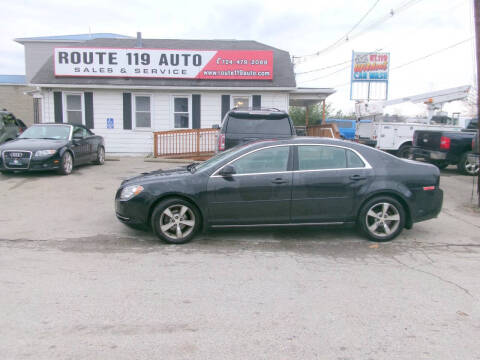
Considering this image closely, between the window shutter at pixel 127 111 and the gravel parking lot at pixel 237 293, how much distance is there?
10.4 m

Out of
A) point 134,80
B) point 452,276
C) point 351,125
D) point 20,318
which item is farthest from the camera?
point 351,125

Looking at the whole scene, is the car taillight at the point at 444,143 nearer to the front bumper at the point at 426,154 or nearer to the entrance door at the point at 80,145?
the front bumper at the point at 426,154

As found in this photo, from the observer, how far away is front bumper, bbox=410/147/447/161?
44.5 feet

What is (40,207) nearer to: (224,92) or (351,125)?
(224,92)

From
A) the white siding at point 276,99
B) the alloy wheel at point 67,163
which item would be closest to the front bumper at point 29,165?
the alloy wheel at point 67,163

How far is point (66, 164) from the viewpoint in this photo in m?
11.7

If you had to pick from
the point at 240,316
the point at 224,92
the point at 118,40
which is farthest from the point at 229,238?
the point at 118,40

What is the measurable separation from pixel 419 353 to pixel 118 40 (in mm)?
20604

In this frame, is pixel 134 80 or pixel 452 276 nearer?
pixel 452 276

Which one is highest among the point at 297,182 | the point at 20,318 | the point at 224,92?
the point at 224,92

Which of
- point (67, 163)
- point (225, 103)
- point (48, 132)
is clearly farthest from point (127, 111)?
point (67, 163)

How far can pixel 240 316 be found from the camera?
386cm

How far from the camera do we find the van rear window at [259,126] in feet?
32.0

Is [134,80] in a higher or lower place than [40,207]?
higher
